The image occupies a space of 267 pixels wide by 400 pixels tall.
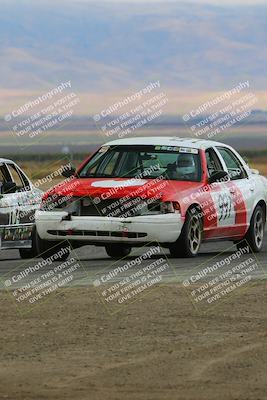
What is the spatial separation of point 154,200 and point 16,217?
2134 millimetres

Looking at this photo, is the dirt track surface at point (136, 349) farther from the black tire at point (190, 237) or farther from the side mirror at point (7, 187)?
the side mirror at point (7, 187)

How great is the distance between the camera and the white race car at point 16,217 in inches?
738

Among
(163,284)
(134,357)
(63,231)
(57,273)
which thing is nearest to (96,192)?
(63,231)

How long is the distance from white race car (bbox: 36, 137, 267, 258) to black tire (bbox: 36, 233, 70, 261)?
0.03m

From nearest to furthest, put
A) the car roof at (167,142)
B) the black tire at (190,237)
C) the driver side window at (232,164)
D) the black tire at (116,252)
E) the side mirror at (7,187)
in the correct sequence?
1. the black tire at (190,237)
2. the side mirror at (7,187)
3. the car roof at (167,142)
4. the black tire at (116,252)
5. the driver side window at (232,164)

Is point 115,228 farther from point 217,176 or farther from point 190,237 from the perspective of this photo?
point 217,176

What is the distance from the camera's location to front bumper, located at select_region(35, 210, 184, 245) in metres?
17.7

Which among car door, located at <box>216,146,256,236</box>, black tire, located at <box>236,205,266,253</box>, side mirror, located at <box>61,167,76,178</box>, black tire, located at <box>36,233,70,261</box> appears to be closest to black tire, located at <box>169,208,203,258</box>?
car door, located at <box>216,146,256,236</box>

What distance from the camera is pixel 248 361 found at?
1041 centimetres

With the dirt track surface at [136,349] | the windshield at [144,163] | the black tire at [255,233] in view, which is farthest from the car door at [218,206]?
the dirt track surface at [136,349]

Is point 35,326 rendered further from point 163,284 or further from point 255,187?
point 255,187

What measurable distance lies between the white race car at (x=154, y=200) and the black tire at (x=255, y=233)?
2cm

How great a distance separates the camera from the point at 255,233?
20.2 meters

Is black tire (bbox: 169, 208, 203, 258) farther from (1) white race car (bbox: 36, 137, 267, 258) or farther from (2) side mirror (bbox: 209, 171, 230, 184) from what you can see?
(2) side mirror (bbox: 209, 171, 230, 184)
